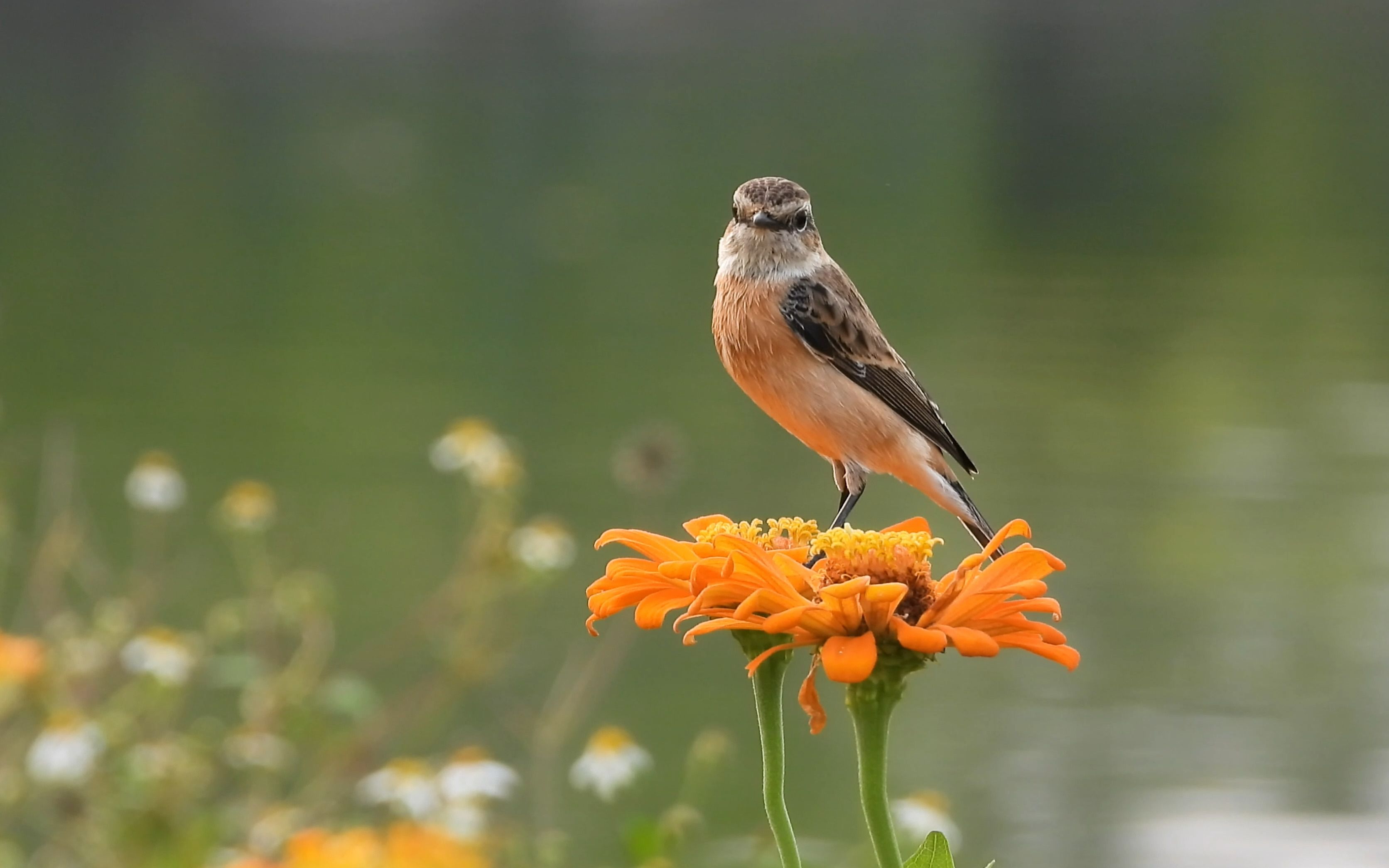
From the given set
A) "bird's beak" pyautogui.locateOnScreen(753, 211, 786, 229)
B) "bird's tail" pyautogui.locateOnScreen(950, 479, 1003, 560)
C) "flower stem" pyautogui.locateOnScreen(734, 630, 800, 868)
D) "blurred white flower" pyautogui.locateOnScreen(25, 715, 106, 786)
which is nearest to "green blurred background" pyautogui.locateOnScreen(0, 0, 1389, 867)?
"blurred white flower" pyautogui.locateOnScreen(25, 715, 106, 786)

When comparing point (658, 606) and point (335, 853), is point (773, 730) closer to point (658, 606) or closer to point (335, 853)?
point (658, 606)

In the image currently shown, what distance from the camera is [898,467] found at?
3.71m

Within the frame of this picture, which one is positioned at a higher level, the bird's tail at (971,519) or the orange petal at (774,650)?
the bird's tail at (971,519)

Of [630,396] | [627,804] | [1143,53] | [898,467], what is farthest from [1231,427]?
[1143,53]

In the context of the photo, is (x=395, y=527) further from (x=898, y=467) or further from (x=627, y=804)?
(x=898, y=467)

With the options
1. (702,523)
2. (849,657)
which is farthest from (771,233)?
(849,657)

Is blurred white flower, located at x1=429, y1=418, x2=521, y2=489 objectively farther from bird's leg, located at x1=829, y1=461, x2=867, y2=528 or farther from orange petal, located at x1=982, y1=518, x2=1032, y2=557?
orange petal, located at x1=982, y1=518, x2=1032, y2=557

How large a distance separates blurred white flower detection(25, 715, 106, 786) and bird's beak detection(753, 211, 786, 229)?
132 inches

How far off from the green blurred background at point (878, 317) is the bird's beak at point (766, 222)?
7373 millimetres

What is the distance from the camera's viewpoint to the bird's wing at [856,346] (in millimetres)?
3639

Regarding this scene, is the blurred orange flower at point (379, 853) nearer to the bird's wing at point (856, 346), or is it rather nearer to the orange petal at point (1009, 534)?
the bird's wing at point (856, 346)

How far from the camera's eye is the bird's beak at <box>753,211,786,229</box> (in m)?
3.45

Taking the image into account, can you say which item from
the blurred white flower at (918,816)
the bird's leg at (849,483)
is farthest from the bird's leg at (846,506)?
the blurred white flower at (918,816)

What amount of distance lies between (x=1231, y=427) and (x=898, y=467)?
18535 mm
